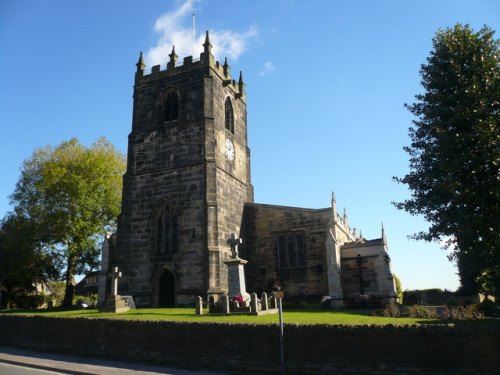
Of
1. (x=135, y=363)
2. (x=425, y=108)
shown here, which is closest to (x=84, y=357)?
(x=135, y=363)

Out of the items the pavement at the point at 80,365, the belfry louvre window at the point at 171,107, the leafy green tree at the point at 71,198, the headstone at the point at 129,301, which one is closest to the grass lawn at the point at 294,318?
the pavement at the point at 80,365

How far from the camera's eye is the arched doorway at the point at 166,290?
2487 cm

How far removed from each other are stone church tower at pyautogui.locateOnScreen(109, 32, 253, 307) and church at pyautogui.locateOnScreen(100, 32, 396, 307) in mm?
68

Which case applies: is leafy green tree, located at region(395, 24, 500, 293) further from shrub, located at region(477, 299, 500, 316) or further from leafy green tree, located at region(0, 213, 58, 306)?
leafy green tree, located at region(0, 213, 58, 306)

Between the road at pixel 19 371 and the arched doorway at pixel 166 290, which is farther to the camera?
the arched doorway at pixel 166 290

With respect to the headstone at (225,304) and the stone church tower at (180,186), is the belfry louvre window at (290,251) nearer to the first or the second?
the stone church tower at (180,186)

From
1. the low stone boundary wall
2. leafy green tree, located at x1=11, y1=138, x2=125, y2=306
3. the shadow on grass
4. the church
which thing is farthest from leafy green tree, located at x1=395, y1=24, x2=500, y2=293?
leafy green tree, located at x1=11, y1=138, x2=125, y2=306

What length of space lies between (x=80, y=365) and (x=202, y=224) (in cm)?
1230

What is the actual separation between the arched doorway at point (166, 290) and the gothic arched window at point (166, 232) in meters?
1.45

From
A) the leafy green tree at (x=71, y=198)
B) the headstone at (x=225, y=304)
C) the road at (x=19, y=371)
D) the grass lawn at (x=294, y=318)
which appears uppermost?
the leafy green tree at (x=71, y=198)

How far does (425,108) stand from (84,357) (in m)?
15.5

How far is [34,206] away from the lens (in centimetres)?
3694

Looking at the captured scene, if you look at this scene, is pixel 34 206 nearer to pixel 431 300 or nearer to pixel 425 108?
pixel 425 108

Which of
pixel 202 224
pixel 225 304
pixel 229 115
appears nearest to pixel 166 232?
pixel 202 224
